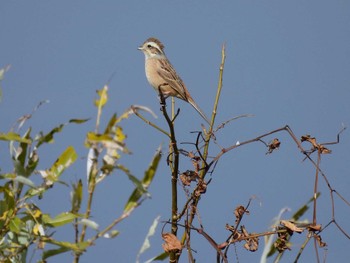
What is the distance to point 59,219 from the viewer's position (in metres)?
1.00

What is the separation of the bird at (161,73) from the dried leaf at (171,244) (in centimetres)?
385

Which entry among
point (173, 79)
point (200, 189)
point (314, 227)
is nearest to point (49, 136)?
point (200, 189)

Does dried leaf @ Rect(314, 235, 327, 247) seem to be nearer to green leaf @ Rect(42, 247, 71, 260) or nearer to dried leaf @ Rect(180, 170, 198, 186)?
dried leaf @ Rect(180, 170, 198, 186)

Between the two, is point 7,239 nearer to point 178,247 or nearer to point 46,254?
point 46,254

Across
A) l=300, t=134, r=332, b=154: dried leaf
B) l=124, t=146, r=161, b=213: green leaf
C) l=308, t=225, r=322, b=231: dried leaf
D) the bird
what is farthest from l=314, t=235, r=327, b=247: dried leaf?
the bird

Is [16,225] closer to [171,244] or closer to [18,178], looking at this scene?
[18,178]

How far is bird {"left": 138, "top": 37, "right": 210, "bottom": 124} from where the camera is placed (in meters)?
5.55

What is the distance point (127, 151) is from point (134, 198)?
15 centimetres

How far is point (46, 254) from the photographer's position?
993 millimetres

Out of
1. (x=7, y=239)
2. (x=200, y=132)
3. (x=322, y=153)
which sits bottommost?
(x=7, y=239)

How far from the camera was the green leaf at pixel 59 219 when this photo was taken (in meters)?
0.96

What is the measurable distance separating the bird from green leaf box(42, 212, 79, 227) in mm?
4096

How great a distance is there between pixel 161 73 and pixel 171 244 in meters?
4.98

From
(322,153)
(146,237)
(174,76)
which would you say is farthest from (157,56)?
(146,237)
